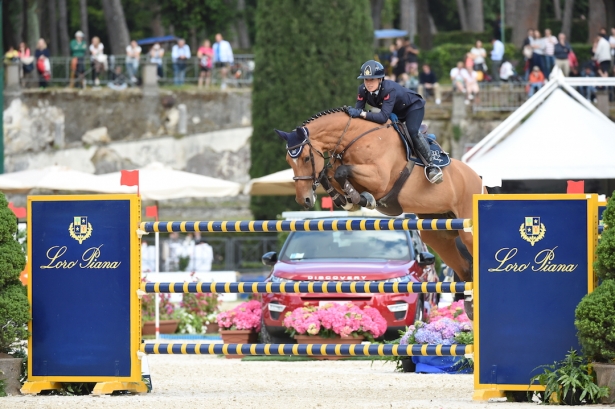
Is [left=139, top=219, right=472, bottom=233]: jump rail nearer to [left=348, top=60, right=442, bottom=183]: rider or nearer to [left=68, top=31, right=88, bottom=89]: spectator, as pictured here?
[left=348, top=60, right=442, bottom=183]: rider

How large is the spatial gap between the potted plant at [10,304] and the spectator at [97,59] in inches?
1048

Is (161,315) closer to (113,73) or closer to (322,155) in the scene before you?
(322,155)

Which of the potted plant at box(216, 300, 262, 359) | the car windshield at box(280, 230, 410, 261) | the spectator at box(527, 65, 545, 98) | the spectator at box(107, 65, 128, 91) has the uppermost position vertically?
the spectator at box(107, 65, 128, 91)

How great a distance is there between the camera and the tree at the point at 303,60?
28.3 m

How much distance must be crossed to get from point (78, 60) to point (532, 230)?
94.6ft

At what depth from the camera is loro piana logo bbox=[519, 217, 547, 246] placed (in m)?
7.75

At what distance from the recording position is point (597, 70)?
29.3 m

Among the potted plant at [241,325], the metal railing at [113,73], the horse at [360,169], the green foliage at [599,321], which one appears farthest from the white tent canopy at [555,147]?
the metal railing at [113,73]

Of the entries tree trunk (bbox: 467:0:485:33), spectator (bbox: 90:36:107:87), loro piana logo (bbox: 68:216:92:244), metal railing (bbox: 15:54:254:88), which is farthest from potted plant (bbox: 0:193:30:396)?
tree trunk (bbox: 467:0:485:33)

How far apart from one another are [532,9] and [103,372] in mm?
32384

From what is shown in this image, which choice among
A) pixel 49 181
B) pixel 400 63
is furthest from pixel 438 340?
pixel 400 63

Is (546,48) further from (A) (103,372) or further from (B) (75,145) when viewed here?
(A) (103,372)

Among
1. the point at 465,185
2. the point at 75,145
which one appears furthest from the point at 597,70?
the point at 465,185

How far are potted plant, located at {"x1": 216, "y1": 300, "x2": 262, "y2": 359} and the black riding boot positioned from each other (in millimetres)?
3864
